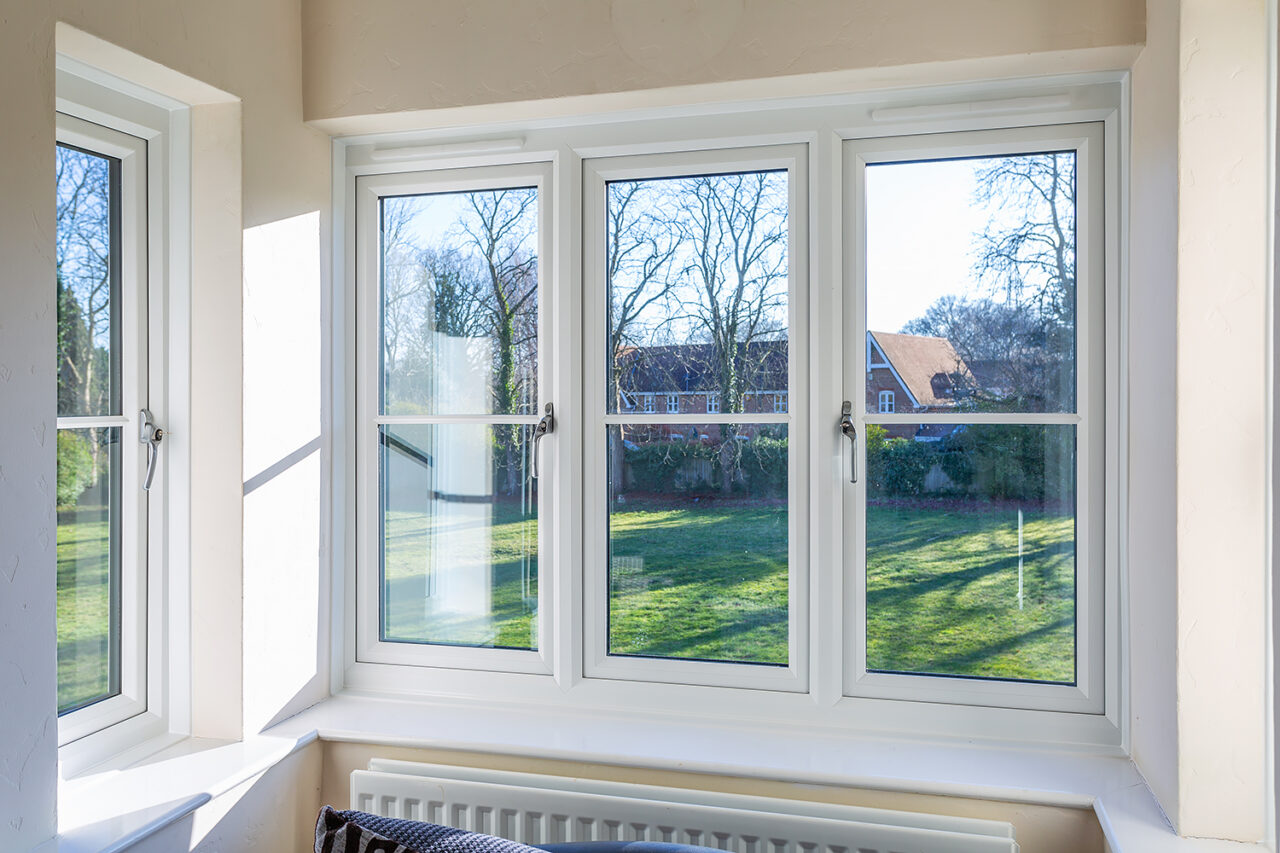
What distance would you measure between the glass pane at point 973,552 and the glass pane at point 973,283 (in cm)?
10

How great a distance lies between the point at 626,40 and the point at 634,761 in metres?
1.49

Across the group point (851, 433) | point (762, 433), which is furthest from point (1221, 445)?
point (762, 433)

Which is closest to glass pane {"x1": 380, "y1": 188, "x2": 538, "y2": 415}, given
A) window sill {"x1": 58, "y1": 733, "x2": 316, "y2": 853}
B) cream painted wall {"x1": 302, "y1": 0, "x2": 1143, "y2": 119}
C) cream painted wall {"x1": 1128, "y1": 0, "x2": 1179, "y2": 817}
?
cream painted wall {"x1": 302, "y1": 0, "x2": 1143, "y2": 119}

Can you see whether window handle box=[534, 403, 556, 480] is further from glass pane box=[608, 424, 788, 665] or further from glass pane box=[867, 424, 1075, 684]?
glass pane box=[867, 424, 1075, 684]

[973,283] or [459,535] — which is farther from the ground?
[973,283]

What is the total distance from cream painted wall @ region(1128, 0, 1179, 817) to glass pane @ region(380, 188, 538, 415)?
4.19 feet

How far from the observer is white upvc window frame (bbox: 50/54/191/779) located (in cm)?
173

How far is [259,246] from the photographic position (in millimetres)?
1804

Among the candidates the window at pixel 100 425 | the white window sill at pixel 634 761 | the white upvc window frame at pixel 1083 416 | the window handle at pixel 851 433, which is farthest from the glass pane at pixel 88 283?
the white upvc window frame at pixel 1083 416

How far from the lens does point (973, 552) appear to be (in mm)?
1814

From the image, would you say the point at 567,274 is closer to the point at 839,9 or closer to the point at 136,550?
the point at 839,9

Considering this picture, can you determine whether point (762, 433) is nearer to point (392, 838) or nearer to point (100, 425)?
point (392, 838)

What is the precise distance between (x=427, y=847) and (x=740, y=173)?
1.48 m

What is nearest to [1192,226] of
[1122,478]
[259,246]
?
[1122,478]
